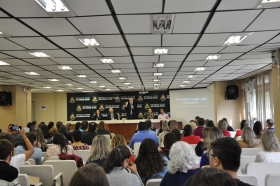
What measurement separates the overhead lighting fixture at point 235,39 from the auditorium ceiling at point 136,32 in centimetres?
1

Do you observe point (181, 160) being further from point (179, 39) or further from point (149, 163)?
point (179, 39)

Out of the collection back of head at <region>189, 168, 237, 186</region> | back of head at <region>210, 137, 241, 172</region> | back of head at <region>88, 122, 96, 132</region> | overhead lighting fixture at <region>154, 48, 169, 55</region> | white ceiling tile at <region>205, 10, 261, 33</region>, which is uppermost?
white ceiling tile at <region>205, 10, 261, 33</region>

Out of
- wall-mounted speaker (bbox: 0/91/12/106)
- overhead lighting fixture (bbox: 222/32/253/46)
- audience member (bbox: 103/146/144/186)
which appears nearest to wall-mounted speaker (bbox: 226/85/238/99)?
overhead lighting fixture (bbox: 222/32/253/46)

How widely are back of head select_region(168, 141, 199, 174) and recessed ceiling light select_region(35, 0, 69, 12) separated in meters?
2.22

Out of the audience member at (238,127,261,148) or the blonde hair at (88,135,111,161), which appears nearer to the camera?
the blonde hair at (88,135,111,161)

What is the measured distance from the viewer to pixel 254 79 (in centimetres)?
1256

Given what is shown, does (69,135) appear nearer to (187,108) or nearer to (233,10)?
(233,10)

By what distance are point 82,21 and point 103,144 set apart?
1819mm

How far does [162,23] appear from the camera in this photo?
4238 millimetres

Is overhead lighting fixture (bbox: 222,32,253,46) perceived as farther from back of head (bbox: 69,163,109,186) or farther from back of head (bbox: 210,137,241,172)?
back of head (bbox: 69,163,109,186)

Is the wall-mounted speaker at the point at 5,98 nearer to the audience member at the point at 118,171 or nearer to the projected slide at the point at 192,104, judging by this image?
the projected slide at the point at 192,104

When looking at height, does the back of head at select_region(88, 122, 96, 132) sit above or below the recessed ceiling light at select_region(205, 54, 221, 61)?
below

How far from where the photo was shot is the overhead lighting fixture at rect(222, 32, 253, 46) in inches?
201

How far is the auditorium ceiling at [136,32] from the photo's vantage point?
11.6 ft
